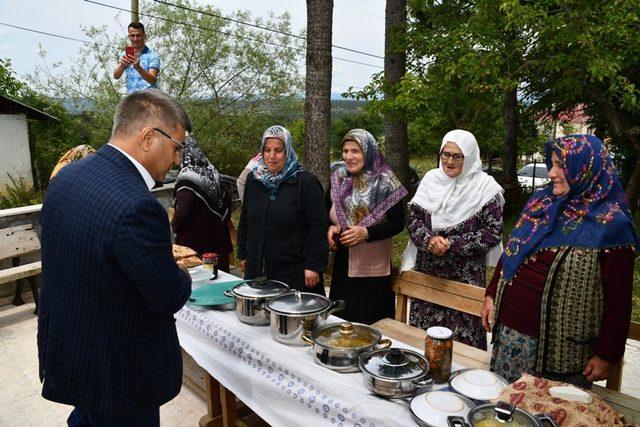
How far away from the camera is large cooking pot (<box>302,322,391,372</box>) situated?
181 cm

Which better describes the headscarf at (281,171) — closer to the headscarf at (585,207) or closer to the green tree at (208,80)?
the headscarf at (585,207)

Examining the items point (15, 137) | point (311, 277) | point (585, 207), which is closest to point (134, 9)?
point (15, 137)

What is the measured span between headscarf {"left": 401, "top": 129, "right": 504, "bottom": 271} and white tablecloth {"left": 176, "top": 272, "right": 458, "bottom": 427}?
95cm

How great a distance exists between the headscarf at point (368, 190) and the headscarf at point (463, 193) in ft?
0.64

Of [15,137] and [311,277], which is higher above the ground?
[15,137]

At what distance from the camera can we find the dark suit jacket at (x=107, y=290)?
57.1 inches

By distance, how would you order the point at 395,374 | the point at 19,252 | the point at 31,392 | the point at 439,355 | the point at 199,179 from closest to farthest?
1. the point at 395,374
2. the point at 439,355
3. the point at 31,392
4. the point at 199,179
5. the point at 19,252

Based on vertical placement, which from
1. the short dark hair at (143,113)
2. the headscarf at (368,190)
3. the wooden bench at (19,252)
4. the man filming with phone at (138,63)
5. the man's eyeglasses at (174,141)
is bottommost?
the wooden bench at (19,252)

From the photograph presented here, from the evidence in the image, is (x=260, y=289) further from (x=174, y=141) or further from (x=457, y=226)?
(x=457, y=226)

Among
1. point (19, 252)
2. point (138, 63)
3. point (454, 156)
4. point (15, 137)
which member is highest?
point (138, 63)

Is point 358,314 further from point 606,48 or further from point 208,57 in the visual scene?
point 208,57

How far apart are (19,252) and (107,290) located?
405 cm

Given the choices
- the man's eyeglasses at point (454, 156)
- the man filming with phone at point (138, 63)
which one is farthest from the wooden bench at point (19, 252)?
the man's eyeglasses at point (454, 156)

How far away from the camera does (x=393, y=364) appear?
1.62 meters
